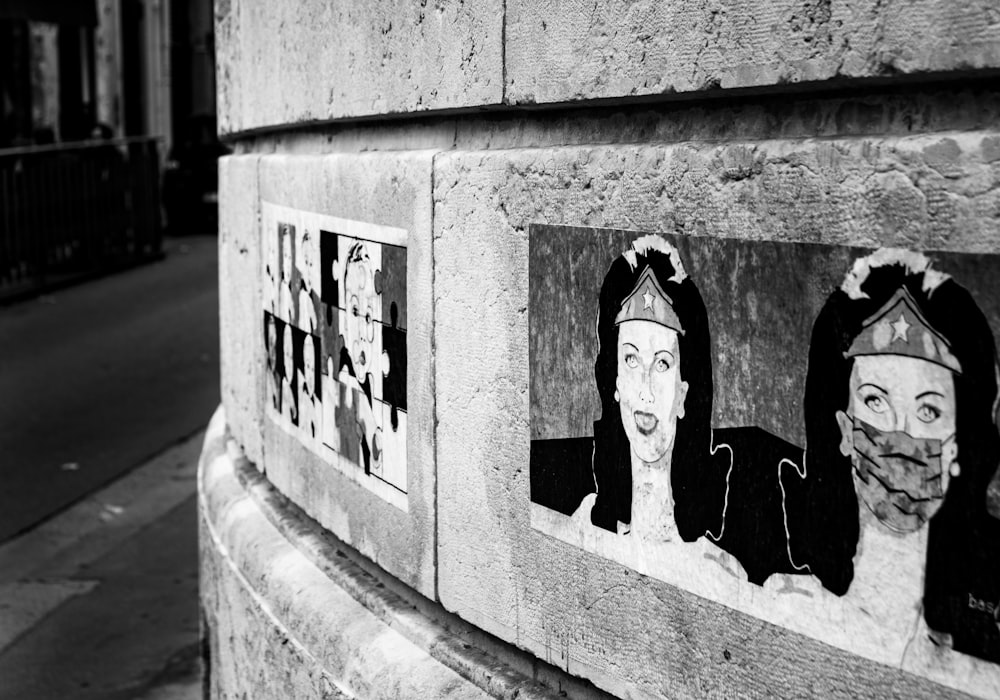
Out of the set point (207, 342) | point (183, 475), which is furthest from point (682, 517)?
point (207, 342)

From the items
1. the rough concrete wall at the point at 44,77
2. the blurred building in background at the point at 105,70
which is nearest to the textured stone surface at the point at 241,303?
the blurred building in background at the point at 105,70

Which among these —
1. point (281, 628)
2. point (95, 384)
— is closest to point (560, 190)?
point (281, 628)

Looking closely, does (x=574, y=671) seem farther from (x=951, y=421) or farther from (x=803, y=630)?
(x=951, y=421)

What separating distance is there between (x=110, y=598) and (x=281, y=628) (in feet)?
9.24

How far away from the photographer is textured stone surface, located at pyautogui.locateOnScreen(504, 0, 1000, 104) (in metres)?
1.59

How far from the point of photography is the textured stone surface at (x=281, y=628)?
273cm

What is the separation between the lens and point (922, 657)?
166 cm

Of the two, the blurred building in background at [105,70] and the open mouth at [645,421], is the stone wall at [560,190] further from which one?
the blurred building in background at [105,70]

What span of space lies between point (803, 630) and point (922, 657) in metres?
0.20

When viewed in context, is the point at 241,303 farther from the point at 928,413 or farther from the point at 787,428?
the point at 928,413

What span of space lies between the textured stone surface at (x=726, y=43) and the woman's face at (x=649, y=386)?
377 mm

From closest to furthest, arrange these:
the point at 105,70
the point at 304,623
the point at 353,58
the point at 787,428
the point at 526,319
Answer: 1. the point at 787,428
2. the point at 526,319
3. the point at 353,58
4. the point at 304,623
5. the point at 105,70

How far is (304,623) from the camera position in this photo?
3.12 metres

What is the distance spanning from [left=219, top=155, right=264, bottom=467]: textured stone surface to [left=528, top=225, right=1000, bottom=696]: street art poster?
6.04 ft
